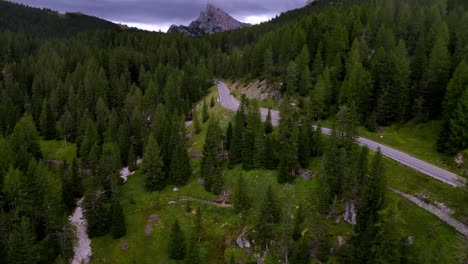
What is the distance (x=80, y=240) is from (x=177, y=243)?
69.4ft

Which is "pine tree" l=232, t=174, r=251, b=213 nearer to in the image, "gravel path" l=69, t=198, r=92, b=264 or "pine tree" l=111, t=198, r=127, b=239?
"pine tree" l=111, t=198, r=127, b=239

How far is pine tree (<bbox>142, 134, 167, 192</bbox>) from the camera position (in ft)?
251

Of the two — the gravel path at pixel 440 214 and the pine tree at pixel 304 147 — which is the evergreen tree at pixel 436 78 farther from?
the gravel path at pixel 440 214

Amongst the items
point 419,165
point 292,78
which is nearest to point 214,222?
point 419,165

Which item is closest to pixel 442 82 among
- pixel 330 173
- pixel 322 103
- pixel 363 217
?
pixel 322 103

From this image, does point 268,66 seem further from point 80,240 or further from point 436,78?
point 80,240

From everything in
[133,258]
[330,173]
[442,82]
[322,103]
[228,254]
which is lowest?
[133,258]

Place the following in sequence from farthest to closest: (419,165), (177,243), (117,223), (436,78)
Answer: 1. (436,78)
2. (117,223)
3. (419,165)
4. (177,243)

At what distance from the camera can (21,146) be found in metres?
75.7

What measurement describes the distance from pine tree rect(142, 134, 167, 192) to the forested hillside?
276mm

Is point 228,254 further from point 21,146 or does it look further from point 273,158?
point 21,146

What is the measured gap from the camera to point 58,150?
102688 mm

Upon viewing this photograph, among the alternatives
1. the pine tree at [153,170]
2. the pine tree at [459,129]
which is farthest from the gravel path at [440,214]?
the pine tree at [153,170]

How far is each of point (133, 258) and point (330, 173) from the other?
37280 mm
